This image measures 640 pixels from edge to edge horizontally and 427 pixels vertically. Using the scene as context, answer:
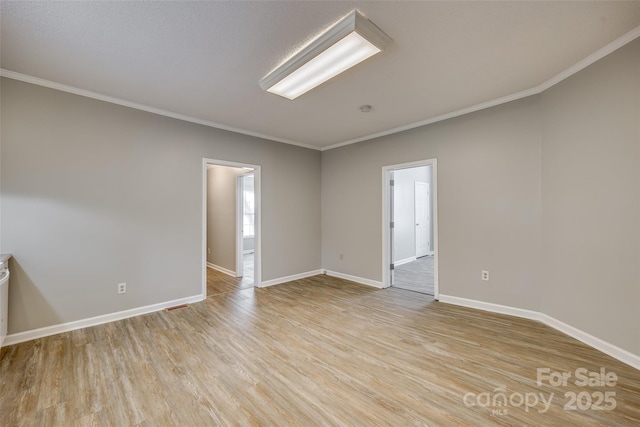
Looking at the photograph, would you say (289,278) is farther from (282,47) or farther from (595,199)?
(595,199)

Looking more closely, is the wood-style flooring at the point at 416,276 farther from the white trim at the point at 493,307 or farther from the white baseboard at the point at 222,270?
the white baseboard at the point at 222,270

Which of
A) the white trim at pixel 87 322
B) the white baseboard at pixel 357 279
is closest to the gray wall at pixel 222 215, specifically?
the white trim at pixel 87 322

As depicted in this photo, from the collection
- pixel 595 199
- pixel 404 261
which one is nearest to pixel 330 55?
pixel 595 199

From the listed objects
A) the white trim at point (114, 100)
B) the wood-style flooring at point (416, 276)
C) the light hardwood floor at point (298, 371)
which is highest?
the white trim at point (114, 100)

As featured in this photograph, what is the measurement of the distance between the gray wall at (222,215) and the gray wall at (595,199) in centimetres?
457

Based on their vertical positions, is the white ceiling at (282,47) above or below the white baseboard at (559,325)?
above

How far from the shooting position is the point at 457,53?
223 cm

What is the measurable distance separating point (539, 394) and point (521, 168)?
238cm

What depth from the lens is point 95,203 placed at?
118 inches

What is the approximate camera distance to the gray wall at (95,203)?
260cm

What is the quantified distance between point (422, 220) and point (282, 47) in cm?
627

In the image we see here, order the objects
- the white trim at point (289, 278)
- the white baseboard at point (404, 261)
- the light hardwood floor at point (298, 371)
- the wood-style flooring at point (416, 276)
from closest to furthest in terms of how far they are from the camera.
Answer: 1. the light hardwood floor at point (298, 371)
2. the wood-style flooring at point (416, 276)
3. the white trim at point (289, 278)
4. the white baseboard at point (404, 261)

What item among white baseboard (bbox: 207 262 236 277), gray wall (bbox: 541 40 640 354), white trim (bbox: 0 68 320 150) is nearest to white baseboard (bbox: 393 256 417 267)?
gray wall (bbox: 541 40 640 354)

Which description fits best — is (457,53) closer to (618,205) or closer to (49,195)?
(618,205)
